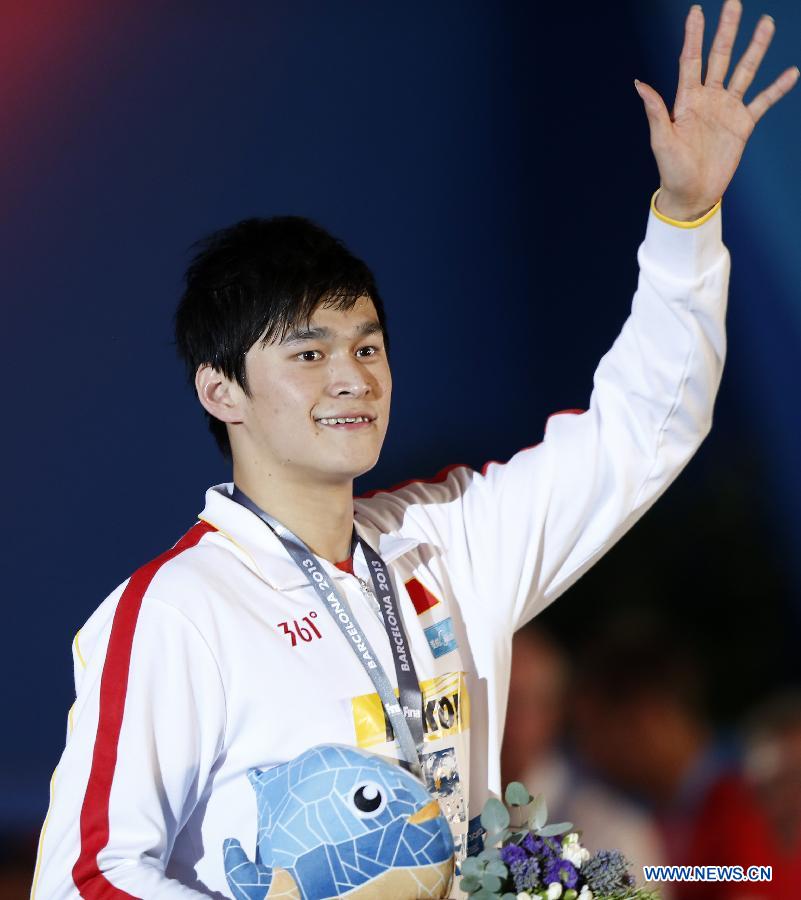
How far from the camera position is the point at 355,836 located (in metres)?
1.64

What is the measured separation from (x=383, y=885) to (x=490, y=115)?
1.95 metres

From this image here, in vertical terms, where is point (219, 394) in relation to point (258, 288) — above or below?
below

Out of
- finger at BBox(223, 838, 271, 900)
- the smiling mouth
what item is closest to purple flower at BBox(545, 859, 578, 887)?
finger at BBox(223, 838, 271, 900)

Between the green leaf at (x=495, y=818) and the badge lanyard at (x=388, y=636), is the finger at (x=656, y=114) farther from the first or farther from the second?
the green leaf at (x=495, y=818)

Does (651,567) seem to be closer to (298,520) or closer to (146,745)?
(298,520)

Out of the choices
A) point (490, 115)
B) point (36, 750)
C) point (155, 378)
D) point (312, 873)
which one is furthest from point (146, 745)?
point (490, 115)

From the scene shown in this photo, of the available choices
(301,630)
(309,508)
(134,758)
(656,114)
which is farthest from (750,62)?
(134,758)

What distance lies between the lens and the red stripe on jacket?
1.65 meters

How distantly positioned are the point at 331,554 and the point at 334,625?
0.47ft

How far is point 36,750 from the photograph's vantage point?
2484 millimetres

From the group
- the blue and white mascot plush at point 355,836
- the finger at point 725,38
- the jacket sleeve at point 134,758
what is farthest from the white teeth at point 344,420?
the finger at point 725,38

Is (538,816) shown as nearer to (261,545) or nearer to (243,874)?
(243,874)

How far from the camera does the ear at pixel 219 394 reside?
2029 millimetres

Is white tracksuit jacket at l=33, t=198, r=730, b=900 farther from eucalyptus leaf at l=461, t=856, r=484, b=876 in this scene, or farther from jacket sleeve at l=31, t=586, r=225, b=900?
eucalyptus leaf at l=461, t=856, r=484, b=876
